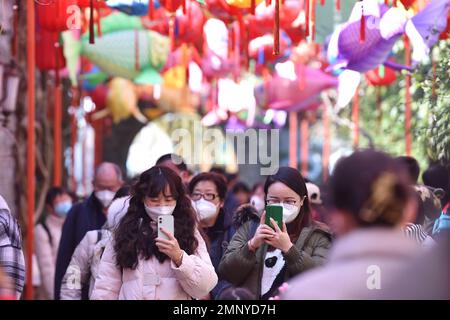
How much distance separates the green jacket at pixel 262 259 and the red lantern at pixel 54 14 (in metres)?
3.49

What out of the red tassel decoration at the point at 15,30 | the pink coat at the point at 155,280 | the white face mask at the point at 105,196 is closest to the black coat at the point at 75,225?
the white face mask at the point at 105,196

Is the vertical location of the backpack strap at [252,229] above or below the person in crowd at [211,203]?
below

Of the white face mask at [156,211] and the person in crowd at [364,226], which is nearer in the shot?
the person in crowd at [364,226]

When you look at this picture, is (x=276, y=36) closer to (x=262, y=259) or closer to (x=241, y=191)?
(x=262, y=259)

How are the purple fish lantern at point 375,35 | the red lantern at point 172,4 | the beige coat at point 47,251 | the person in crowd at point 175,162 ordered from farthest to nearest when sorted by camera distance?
the beige coat at point 47,251 → the red lantern at point 172,4 → the purple fish lantern at point 375,35 → the person in crowd at point 175,162

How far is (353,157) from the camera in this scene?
376 centimetres

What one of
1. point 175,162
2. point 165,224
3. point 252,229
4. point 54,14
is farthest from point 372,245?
point 54,14

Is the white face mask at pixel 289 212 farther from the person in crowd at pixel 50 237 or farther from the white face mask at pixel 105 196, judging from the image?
the person in crowd at pixel 50 237

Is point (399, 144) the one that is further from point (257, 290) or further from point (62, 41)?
point (257, 290)

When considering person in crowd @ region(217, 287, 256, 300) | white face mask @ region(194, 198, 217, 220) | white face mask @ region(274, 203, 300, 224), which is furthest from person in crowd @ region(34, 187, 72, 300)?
person in crowd @ region(217, 287, 256, 300)

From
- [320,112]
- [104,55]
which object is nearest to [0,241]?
[104,55]

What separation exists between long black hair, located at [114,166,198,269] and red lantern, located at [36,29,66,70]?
7.21 m

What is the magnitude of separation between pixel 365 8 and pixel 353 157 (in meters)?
6.15

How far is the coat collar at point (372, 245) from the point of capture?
11.8 feet
